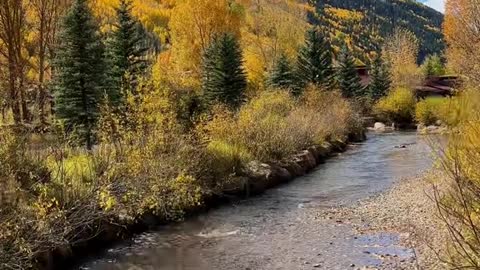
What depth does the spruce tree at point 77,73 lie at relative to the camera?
22.5 m

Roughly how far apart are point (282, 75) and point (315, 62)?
727 cm

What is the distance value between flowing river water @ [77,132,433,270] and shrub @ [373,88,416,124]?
38.3 meters

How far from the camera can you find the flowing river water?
1290 centimetres

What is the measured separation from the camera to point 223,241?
48.6 ft

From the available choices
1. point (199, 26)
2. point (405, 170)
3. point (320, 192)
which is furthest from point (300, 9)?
point (320, 192)

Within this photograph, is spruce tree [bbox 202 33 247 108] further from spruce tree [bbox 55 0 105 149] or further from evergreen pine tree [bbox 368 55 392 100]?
evergreen pine tree [bbox 368 55 392 100]

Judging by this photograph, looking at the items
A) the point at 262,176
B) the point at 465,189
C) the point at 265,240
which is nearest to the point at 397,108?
the point at 262,176

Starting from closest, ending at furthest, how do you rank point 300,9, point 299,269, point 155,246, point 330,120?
point 299,269 < point 155,246 < point 330,120 < point 300,9

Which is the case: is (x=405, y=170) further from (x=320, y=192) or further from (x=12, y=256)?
(x=12, y=256)

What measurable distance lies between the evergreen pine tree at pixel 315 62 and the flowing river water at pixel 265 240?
26.0 metres

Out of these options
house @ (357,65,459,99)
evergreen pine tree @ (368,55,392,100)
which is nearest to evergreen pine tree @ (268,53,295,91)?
evergreen pine tree @ (368,55,392,100)

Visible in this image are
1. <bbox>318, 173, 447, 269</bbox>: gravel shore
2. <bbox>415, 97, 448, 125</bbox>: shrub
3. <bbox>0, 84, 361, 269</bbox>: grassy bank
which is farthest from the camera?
<bbox>415, 97, 448, 125</bbox>: shrub

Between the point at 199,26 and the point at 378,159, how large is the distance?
75.2 ft

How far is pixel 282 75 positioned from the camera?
4269 centimetres
